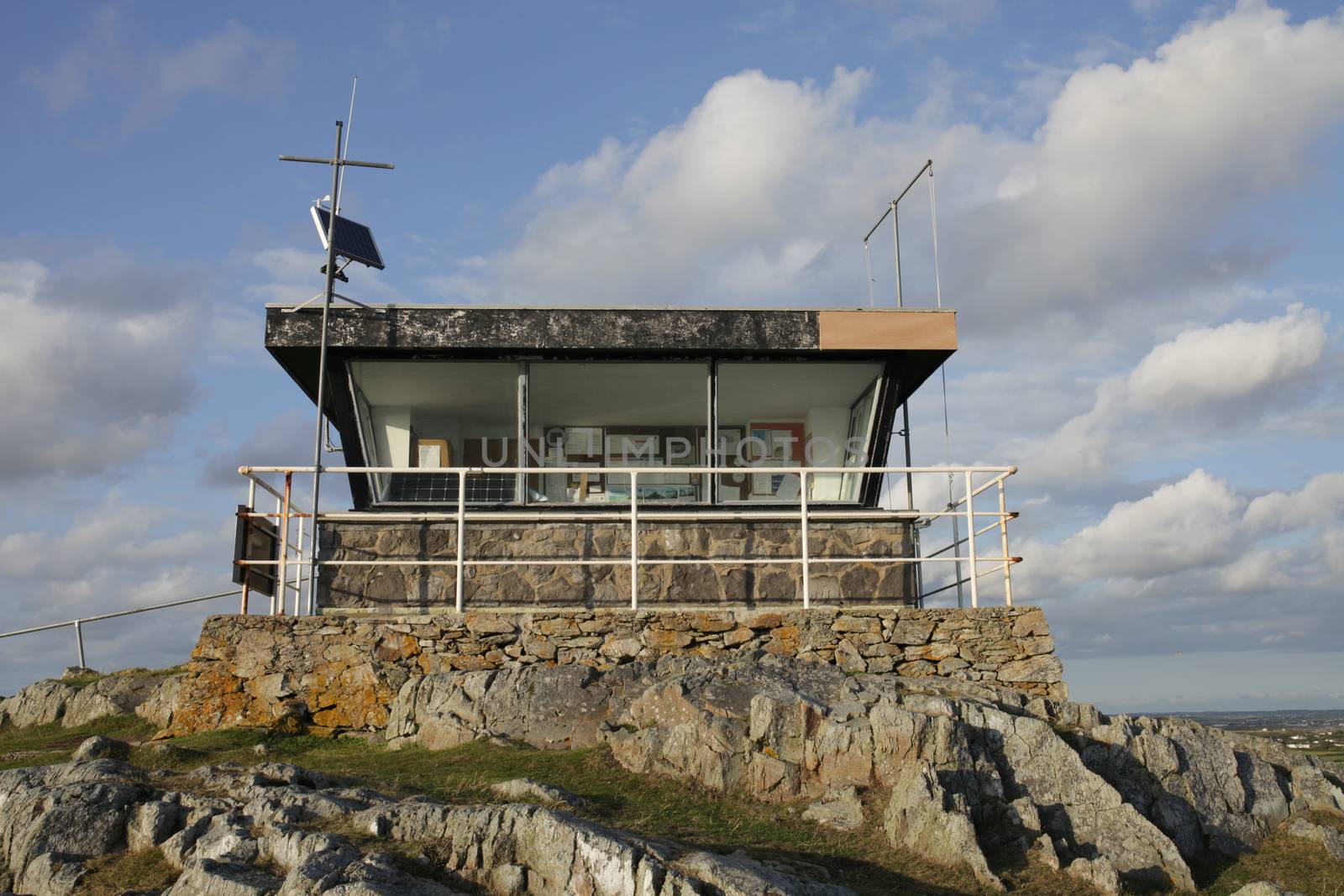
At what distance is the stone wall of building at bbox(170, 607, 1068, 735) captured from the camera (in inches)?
461

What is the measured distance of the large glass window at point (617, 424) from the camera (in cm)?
1418

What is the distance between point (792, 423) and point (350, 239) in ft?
20.0

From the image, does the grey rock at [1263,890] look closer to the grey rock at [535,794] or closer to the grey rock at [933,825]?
the grey rock at [933,825]

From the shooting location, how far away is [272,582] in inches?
517

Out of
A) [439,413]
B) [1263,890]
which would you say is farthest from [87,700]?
[1263,890]

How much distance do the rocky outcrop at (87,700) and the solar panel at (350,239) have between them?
17.9 feet

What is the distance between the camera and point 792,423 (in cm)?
1488

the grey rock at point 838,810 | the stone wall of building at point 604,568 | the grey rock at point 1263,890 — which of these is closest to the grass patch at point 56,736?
the stone wall of building at point 604,568

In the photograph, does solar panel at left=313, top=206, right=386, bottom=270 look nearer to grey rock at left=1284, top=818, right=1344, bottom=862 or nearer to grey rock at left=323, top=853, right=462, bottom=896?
grey rock at left=323, top=853, right=462, bottom=896

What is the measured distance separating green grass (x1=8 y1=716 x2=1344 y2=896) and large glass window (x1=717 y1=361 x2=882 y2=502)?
5528mm

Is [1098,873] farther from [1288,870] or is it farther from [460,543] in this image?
[460,543]

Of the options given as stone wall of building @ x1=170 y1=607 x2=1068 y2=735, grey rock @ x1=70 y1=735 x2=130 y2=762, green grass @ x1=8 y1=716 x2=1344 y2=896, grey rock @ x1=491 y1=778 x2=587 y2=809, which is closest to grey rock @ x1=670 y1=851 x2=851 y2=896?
green grass @ x1=8 y1=716 x2=1344 y2=896

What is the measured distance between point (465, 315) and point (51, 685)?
697 centimetres

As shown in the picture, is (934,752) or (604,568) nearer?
(934,752)
